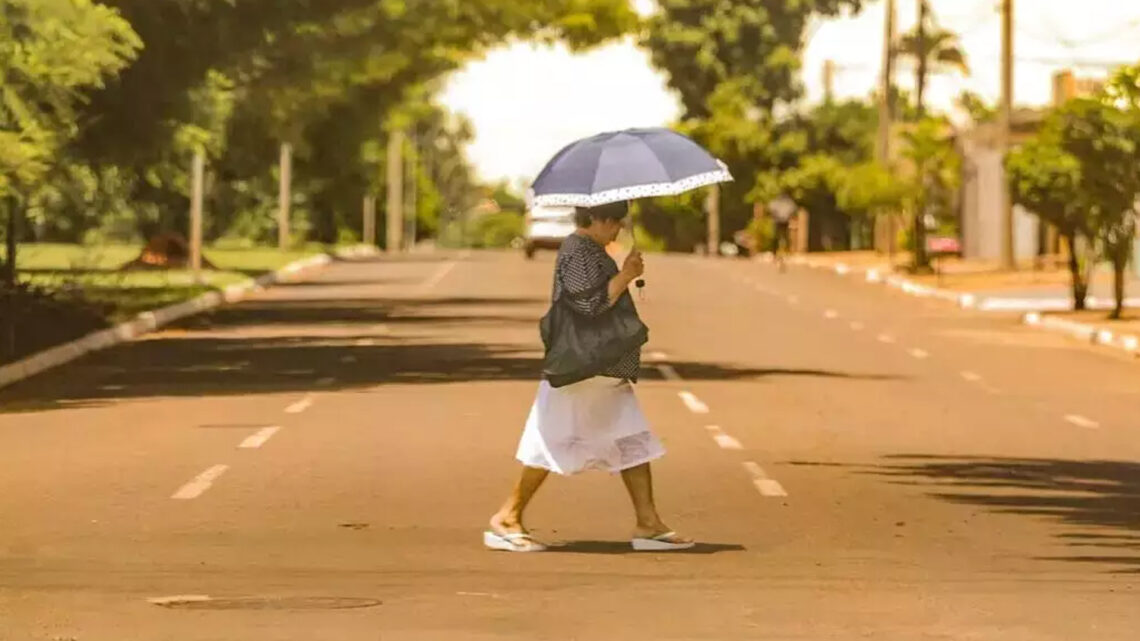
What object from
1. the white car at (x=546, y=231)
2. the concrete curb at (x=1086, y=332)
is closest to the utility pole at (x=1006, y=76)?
the concrete curb at (x=1086, y=332)

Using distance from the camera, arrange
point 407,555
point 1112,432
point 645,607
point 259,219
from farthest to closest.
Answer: point 259,219
point 1112,432
point 407,555
point 645,607

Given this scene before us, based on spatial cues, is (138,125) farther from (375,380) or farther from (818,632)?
(818,632)

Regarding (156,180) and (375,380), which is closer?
(375,380)

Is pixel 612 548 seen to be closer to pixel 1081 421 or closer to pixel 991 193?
pixel 1081 421

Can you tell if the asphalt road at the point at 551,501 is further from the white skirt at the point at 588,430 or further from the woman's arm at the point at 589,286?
the woman's arm at the point at 589,286

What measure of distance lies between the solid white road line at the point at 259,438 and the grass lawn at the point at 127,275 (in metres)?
14.3

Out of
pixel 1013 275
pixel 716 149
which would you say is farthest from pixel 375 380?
pixel 716 149

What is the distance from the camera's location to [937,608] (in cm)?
1211

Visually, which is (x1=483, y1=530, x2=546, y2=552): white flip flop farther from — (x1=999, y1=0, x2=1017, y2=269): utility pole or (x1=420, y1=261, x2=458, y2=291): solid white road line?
(x1=999, y1=0, x2=1017, y2=269): utility pole

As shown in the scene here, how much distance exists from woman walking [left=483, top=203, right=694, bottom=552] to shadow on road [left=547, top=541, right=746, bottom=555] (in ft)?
0.29

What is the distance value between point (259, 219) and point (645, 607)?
293 ft

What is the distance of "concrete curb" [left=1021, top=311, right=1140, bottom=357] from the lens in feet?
123

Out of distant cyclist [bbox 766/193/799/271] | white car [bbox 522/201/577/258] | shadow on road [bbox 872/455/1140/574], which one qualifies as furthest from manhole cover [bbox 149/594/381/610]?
distant cyclist [bbox 766/193/799/271]

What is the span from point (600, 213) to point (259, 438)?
7580 millimetres
